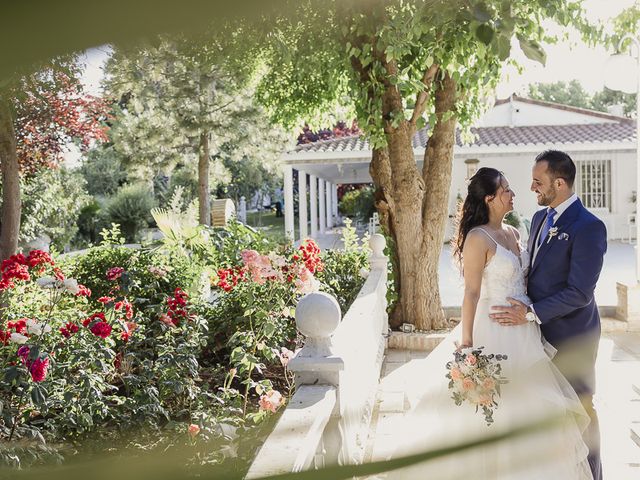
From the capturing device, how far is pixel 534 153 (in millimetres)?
18578

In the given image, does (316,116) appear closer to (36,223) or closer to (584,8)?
(584,8)

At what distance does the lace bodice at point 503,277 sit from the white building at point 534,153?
13.7 metres

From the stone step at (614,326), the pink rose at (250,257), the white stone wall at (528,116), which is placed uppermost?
the white stone wall at (528,116)

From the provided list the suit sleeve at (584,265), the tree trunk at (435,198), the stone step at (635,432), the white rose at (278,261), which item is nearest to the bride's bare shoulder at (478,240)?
the suit sleeve at (584,265)

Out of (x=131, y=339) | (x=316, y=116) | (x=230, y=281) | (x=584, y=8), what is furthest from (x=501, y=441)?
(x=316, y=116)

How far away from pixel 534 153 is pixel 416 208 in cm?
1188

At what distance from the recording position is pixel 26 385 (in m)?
3.32

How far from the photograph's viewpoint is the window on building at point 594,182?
20.0 meters

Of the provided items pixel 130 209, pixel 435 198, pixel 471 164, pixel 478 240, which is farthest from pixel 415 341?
pixel 130 209

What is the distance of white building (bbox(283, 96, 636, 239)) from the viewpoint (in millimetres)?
18141

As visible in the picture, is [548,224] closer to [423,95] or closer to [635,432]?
[635,432]

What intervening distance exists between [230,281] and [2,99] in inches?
232

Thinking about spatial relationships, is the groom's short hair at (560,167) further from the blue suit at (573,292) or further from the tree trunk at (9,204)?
the tree trunk at (9,204)

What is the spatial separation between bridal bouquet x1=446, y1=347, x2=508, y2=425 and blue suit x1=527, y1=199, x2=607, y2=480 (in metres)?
0.33
